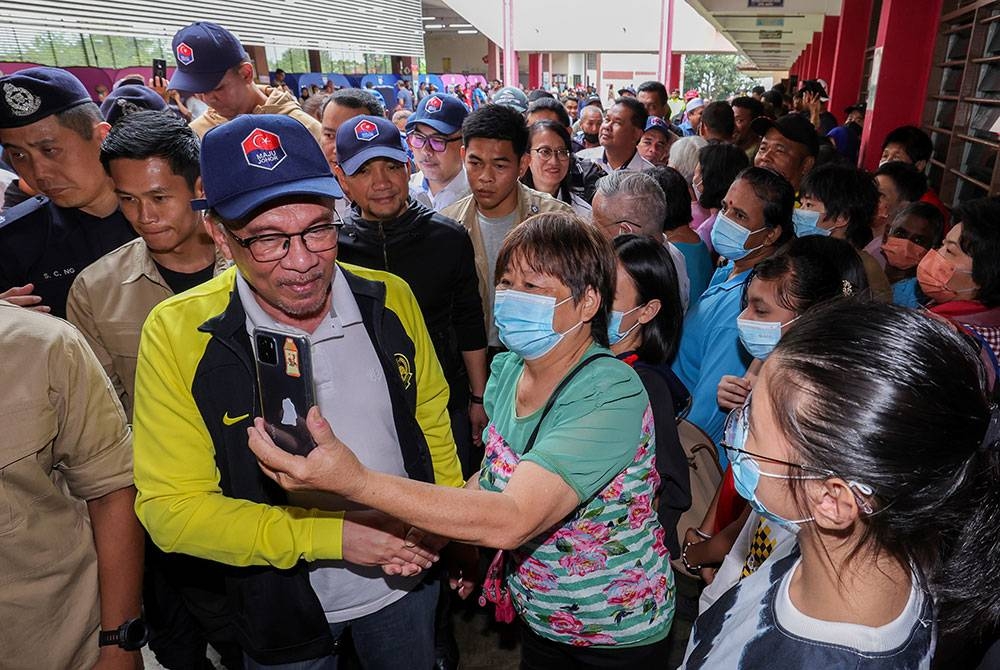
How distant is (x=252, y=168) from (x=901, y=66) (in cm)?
775

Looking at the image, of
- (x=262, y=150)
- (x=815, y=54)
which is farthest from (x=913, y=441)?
(x=815, y=54)

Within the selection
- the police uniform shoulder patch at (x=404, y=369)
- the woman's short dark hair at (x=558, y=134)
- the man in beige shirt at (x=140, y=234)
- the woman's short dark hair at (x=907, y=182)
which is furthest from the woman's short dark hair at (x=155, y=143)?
the woman's short dark hair at (x=907, y=182)

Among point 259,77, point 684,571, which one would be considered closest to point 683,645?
point 684,571

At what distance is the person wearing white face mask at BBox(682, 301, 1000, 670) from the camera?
2.80 ft

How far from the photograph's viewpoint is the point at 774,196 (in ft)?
9.43

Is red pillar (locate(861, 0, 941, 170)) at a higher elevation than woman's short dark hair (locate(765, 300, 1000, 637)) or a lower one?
higher

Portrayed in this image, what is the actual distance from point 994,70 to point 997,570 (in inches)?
241

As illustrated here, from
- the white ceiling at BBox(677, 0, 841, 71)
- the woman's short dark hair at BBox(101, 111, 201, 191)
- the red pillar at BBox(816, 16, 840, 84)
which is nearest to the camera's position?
the woman's short dark hair at BBox(101, 111, 201, 191)

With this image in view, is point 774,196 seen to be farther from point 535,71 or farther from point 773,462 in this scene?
point 535,71

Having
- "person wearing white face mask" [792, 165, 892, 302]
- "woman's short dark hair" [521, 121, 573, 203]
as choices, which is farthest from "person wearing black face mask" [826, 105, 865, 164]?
"woman's short dark hair" [521, 121, 573, 203]

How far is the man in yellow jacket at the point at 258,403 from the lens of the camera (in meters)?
1.29

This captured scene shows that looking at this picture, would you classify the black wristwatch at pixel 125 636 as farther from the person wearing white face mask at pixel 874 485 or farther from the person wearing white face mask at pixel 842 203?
the person wearing white face mask at pixel 842 203

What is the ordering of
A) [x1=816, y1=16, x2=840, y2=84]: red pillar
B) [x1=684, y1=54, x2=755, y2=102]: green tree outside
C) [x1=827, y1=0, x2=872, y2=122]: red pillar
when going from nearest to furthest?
[x1=827, y1=0, x2=872, y2=122]: red pillar, [x1=816, y1=16, x2=840, y2=84]: red pillar, [x1=684, y1=54, x2=755, y2=102]: green tree outside

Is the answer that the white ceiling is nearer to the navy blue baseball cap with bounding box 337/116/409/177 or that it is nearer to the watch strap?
the navy blue baseball cap with bounding box 337/116/409/177
